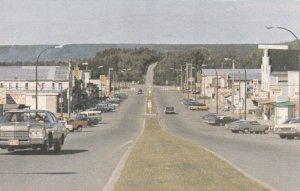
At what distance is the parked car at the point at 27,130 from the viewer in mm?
29031

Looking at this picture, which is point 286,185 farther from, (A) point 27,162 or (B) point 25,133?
(B) point 25,133

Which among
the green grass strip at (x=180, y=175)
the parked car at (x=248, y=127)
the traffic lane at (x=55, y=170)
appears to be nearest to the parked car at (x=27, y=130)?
the traffic lane at (x=55, y=170)

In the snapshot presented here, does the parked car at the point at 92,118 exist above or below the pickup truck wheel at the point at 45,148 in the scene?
below

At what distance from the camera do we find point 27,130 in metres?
29.2

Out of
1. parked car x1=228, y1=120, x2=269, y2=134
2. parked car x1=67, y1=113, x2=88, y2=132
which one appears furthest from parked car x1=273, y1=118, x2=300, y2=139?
parked car x1=67, y1=113, x2=88, y2=132

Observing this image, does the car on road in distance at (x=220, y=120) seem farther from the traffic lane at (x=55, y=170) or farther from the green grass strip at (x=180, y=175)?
the green grass strip at (x=180, y=175)

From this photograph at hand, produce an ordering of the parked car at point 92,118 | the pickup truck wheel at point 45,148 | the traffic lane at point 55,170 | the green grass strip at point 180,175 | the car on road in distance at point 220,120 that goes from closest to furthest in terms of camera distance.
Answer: the green grass strip at point 180,175, the traffic lane at point 55,170, the pickup truck wheel at point 45,148, the parked car at point 92,118, the car on road in distance at point 220,120

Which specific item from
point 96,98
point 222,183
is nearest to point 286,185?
point 222,183

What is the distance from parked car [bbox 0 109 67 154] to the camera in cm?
2903

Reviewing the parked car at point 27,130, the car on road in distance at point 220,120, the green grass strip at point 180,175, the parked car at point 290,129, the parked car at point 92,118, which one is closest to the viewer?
the green grass strip at point 180,175

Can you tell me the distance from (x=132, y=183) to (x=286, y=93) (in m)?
80.9

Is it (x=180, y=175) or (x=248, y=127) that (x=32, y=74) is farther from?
(x=180, y=175)

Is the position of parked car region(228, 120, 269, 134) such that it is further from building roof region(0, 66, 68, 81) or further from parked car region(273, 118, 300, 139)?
building roof region(0, 66, 68, 81)

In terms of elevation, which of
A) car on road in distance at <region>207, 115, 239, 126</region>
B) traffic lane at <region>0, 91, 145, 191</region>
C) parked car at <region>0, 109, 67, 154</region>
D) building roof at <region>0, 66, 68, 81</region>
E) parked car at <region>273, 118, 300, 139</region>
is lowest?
car on road in distance at <region>207, 115, 239, 126</region>
